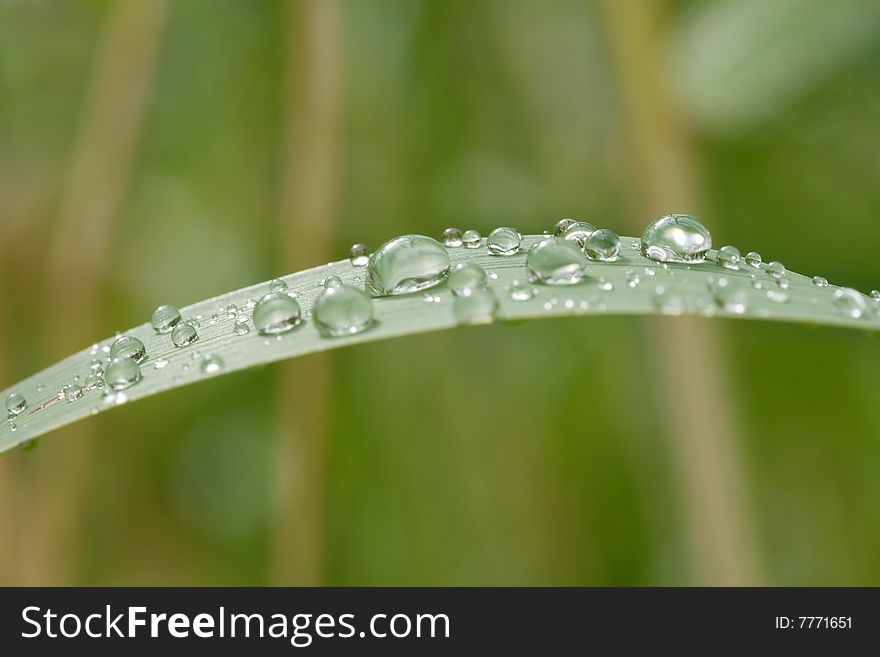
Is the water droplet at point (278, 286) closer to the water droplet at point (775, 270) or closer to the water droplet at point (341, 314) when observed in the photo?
the water droplet at point (341, 314)

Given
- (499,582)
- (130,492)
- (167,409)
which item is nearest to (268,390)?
(167,409)

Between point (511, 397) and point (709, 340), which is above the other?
point (511, 397)

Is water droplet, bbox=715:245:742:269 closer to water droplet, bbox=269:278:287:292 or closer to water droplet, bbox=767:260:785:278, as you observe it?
water droplet, bbox=767:260:785:278

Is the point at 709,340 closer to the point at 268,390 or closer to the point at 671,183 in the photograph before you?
the point at 671,183

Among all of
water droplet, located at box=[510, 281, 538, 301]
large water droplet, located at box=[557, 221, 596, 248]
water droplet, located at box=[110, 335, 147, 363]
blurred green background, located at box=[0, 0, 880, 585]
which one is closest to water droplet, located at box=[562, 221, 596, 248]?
large water droplet, located at box=[557, 221, 596, 248]
